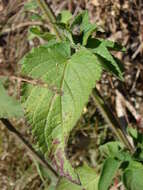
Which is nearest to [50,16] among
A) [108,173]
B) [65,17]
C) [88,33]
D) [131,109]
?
[88,33]

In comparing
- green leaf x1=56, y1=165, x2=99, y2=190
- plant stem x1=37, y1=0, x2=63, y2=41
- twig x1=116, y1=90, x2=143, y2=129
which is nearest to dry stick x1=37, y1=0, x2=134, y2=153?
plant stem x1=37, y1=0, x2=63, y2=41

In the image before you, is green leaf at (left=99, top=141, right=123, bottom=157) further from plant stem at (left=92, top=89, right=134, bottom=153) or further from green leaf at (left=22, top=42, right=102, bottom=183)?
green leaf at (left=22, top=42, right=102, bottom=183)

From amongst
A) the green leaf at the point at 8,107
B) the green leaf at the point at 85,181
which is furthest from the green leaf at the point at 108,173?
the green leaf at the point at 8,107

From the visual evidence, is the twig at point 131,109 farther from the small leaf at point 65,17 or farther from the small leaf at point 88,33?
the small leaf at point 88,33

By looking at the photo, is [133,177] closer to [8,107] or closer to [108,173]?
[108,173]

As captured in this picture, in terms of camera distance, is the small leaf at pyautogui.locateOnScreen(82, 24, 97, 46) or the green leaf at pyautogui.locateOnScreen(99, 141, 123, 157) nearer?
the small leaf at pyautogui.locateOnScreen(82, 24, 97, 46)

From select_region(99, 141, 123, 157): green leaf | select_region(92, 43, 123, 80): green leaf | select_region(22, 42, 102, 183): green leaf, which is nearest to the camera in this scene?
→ select_region(22, 42, 102, 183): green leaf
